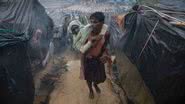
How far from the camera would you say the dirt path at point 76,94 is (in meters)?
4.05

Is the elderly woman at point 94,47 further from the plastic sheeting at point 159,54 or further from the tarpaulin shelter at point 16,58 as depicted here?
the tarpaulin shelter at point 16,58

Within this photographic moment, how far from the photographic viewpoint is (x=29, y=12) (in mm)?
5387

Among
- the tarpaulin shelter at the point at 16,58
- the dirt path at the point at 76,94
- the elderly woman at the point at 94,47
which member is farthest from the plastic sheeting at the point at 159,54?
the tarpaulin shelter at the point at 16,58

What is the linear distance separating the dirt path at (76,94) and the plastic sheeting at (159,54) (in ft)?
2.86

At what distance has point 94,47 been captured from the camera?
3592mm

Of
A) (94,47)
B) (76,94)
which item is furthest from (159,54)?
(76,94)

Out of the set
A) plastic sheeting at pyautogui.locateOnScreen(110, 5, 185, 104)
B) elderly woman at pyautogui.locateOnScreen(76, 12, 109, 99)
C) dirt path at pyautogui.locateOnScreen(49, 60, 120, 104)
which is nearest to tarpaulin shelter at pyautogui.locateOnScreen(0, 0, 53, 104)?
dirt path at pyautogui.locateOnScreen(49, 60, 120, 104)

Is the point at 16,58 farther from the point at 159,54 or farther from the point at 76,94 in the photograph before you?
the point at 159,54

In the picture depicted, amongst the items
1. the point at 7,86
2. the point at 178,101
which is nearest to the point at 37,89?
the point at 7,86

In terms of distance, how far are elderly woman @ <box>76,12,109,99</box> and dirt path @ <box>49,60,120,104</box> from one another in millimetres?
484

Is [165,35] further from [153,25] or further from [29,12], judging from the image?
[29,12]

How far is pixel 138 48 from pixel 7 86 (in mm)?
2603

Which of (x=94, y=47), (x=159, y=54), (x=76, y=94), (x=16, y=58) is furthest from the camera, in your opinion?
(x=76, y=94)

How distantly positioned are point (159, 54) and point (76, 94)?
204 centimetres
